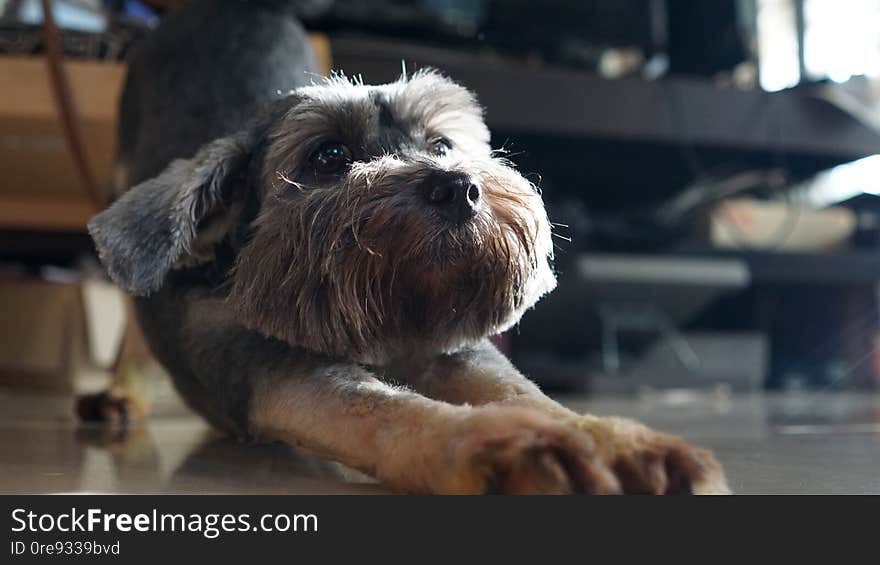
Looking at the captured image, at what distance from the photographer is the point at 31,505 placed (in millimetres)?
784

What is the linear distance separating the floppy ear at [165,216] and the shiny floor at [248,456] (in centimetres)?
27

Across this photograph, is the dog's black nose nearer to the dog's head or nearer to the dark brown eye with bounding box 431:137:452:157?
the dog's head

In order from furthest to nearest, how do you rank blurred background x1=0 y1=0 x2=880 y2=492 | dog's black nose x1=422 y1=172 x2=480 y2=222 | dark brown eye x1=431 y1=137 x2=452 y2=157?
blurred background x1=0 y1=0 x2=880 y2=492 → dark brown eye x1=431 y1=137 x2=452 y2=157 → dog's black nose x1=422 y1=172 x2=480 y2=222

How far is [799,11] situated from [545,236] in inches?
89.0

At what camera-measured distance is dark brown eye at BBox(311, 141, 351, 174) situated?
121cm

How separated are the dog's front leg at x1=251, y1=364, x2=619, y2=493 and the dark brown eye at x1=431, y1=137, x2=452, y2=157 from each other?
34 centimetres

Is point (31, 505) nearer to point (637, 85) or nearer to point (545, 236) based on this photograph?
point (545, 236)

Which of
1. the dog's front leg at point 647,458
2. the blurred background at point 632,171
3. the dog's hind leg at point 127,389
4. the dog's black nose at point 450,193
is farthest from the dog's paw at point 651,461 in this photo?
the blurred background at point 632,171

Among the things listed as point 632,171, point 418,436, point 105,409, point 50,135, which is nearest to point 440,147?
point 418,436

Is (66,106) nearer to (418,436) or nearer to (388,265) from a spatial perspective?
(388,265)

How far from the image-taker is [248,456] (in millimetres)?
1347

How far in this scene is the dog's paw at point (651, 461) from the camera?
0.74 m

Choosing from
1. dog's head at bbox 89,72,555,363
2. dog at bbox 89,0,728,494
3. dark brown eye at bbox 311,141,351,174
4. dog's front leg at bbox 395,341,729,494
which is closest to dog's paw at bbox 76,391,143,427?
dog at bbox 89,0,728,494

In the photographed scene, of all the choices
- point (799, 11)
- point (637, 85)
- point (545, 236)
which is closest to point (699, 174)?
point (637, 85)
